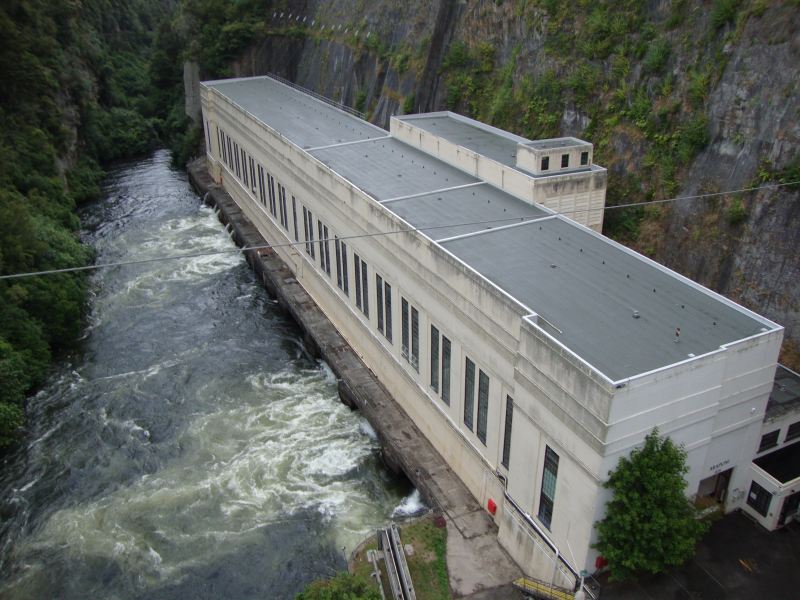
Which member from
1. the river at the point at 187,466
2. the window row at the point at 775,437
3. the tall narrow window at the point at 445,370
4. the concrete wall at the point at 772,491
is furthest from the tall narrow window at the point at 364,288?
the concrete wall at the point at 772,491

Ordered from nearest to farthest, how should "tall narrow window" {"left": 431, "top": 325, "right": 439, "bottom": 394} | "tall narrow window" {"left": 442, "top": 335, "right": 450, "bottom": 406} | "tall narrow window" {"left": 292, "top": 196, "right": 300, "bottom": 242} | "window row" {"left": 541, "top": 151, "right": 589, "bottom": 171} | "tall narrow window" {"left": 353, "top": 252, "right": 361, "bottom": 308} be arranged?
"tall narrow window" {"left": 442, "top": 335, "right": 450, "bottom": 406}
"tall narrow window" {"left": 431, "top": 325, "right": 439, "bottom": 394}
"window row" {"left": 541, "top": 151, "right": 589, "bottom": 171}
"tall narrow window" {"left": 353, "top": 252, "right": 361, "bottom": 308}
"tall narrow window" {"left": 292, "top": 196, "right": 300, "bottom": 242}

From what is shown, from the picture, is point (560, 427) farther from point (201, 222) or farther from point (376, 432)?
point (201, 222)

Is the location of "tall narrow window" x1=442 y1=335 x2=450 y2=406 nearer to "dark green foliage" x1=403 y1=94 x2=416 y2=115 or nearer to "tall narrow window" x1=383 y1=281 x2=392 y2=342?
"tall narrow window" x1=383 y1=281 x2=392 y2=342

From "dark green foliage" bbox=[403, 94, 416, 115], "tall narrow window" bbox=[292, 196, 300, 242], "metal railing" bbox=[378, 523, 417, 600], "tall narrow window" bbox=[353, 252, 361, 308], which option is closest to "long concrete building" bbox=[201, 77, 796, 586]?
"tall narrow window" bbox=[353, 252, 361, 308]

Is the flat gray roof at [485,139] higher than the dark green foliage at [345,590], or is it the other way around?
the flat gray roof at [485,139]

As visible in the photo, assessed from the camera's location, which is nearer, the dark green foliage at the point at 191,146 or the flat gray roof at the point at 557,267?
the flat gray roof at the point at 557,267

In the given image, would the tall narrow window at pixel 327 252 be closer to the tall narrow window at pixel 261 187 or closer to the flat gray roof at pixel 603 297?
the flat gray roof at pixel 603 297

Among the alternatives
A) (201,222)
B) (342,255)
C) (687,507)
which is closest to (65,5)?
(201,222)
